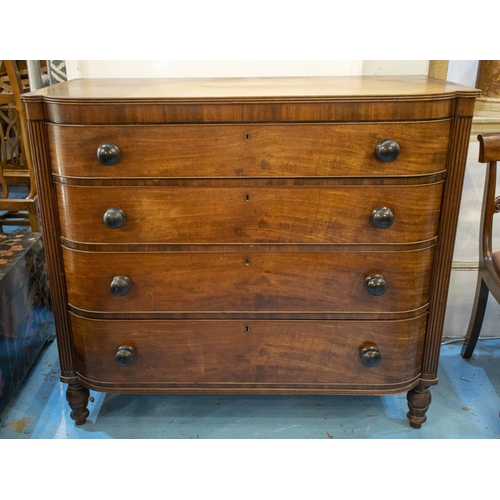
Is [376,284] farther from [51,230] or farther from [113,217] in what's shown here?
[51,230]

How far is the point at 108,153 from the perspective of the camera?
141 cm

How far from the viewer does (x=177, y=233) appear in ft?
4.97

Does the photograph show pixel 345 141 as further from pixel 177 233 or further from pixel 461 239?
pixel 461 239

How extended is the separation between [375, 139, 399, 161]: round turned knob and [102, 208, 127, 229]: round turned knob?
748mm

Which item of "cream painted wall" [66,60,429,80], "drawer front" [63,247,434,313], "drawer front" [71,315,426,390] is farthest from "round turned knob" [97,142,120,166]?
"cream painted wall" [66,60,429,80]

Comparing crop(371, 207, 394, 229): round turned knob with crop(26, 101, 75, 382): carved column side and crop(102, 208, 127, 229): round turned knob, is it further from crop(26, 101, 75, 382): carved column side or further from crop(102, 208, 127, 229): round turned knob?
crop(26, 101, 75, 382): carved column side

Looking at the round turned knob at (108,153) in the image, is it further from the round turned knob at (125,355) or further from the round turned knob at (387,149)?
the round turned knob at (387,149)

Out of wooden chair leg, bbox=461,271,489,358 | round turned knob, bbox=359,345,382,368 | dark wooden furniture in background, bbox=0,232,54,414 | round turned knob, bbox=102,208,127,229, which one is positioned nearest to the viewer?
round turned knob, bbox=102,208,127,229

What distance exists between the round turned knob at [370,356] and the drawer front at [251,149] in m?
0.56

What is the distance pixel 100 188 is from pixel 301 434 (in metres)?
1.07

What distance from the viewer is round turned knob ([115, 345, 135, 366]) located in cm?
162

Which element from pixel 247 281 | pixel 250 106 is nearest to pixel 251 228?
pixel 247 281

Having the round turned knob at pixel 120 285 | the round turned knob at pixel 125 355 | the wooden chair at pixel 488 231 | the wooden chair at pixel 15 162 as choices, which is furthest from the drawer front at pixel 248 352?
the wooden chair at pixel 15 162

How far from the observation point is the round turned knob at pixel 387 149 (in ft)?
4.56
